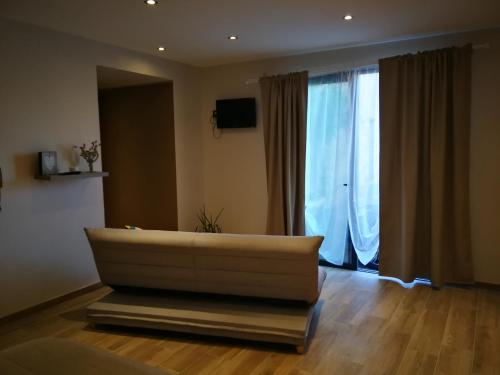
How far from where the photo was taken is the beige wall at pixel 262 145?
378 cm

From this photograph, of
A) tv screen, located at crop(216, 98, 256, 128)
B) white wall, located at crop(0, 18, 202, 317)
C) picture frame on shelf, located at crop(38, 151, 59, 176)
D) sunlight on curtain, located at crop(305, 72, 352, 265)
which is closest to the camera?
white wall, located at crop(0, 18, 202, 317)

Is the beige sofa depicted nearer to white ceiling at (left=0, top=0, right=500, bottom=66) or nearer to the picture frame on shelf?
the picture frame on shelf

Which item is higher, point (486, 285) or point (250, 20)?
point (250, 20)

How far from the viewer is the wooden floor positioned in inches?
102

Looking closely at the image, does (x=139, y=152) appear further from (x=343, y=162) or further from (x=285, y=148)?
(x=343, y=162)

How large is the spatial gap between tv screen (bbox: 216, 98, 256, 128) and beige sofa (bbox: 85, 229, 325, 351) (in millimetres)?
2588

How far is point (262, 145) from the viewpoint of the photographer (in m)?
5.14

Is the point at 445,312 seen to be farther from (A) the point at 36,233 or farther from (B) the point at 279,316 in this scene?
(A) the point at 36,233

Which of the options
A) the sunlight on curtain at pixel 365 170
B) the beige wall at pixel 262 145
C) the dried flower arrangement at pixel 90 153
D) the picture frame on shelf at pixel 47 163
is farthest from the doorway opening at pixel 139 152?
the sunlight on curtain at pixel 365 170

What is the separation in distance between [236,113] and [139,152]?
143cm

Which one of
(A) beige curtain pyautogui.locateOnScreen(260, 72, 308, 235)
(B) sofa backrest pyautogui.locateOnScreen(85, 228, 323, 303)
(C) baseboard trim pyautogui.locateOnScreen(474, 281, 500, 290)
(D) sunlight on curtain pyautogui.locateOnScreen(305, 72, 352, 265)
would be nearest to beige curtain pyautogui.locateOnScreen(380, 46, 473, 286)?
(C) baseboard trim pyautogui.locateOnScreen(474, 281, 500, 290)

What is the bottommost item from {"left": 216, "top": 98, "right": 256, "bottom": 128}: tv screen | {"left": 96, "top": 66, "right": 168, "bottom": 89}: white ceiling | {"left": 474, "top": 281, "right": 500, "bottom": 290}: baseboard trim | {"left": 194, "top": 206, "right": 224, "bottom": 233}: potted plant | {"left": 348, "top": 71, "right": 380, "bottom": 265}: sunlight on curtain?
{"left": 474, "top": 281, "right": 500, "bottom": 290}: baseboard trim

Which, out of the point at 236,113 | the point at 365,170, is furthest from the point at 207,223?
the point at 365,170

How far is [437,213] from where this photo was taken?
386 cm
